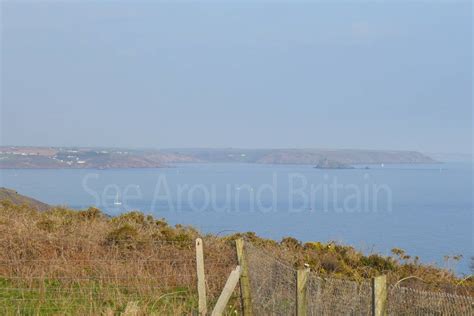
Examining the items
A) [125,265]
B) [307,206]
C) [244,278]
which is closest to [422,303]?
[244,278]

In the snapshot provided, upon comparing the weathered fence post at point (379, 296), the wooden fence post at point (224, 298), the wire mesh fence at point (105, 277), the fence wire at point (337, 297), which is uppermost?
the weathered fence post at point (379, 296)

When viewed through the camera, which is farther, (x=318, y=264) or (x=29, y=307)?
(x=318, y=264)

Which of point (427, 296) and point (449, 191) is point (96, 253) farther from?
point (449, 191)

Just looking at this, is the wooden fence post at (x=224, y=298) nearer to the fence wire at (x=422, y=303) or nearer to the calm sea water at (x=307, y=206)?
the fence wire at (x=422, y=303)

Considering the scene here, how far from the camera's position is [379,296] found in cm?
624

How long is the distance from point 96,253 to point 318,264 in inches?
168

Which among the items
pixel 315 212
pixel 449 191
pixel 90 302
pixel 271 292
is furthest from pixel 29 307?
pixel 449 191

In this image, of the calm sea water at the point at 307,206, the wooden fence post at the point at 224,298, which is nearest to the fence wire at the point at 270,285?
the wooden fence post at the point at 224,298

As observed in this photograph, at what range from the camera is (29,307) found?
37.3ft

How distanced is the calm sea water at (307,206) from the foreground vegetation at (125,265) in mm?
2703

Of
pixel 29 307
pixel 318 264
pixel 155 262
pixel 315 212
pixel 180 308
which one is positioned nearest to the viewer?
pixel 180 308

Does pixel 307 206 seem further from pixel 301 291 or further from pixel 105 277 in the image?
pixel 301 291

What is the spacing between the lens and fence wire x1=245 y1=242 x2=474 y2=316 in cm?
670

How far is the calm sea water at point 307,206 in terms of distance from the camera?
5906 centimetres
